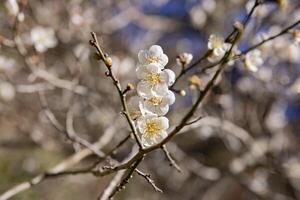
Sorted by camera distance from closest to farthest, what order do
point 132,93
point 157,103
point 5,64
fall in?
point 157,103 → point 132,93 → point 5,64

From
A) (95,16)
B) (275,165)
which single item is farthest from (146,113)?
(95,16)

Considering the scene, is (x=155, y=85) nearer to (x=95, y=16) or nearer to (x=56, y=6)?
(x=95, y=16)

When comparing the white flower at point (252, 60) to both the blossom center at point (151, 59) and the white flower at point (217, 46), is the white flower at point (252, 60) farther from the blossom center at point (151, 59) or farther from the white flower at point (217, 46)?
the blossom center at point (151, 59)

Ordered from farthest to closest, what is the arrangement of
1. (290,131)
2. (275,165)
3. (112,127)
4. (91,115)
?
(290,131) < (91,115) < (275,165) < (112,127)

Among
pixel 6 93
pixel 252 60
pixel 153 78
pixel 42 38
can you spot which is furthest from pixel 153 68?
pixel 6 93

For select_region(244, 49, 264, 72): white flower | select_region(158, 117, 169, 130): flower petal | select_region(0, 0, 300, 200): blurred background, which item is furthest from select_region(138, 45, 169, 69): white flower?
select_region(0, 0, 300, 200): blurred background

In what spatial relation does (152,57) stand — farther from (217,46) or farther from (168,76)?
(217,46)
